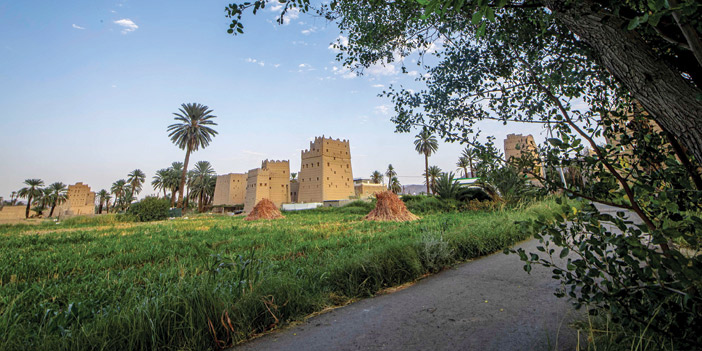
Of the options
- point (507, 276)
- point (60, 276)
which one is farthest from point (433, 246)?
point (60, 276)

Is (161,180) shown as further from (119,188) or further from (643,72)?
(643,72)

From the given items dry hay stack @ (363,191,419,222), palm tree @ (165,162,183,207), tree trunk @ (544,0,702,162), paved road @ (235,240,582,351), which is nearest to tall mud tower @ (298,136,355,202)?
palm tree @ (165,162,183,207)

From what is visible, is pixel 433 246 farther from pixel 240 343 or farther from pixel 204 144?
pixel 204 144

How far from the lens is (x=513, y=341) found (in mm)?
2129

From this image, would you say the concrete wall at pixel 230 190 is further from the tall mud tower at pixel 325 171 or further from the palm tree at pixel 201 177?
the tall mud tower at pixel 325 171

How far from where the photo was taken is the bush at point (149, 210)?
73.6ft

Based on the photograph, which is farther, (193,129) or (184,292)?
(193,129)

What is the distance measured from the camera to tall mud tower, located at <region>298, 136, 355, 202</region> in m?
47.5

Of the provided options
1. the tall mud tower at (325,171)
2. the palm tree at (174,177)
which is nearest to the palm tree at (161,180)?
the palm tree at (174,177)

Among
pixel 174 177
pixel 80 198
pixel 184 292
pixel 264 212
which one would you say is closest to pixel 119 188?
pixel 80 198

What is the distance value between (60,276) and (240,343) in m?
3.95

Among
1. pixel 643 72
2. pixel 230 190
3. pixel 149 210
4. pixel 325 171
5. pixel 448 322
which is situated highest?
pixel 325 171

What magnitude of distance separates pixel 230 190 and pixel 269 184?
13.0m

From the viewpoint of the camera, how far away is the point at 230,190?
6341 cm
